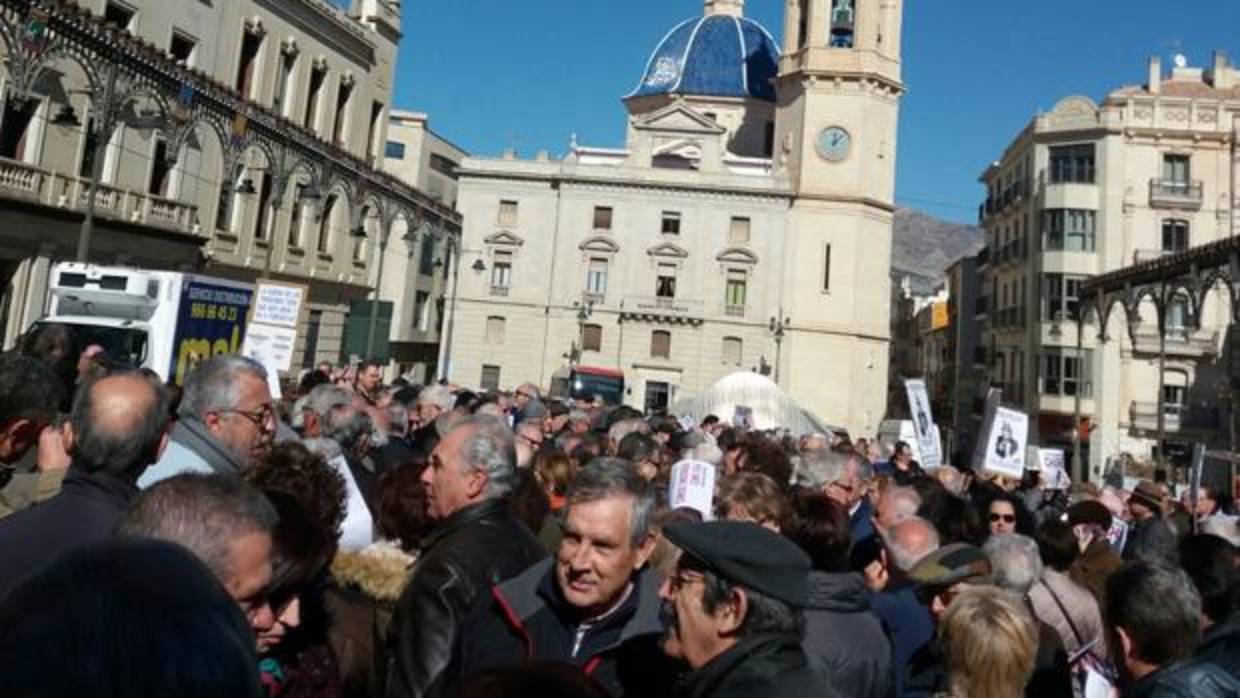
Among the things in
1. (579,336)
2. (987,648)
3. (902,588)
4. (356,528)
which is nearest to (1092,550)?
(902,588)

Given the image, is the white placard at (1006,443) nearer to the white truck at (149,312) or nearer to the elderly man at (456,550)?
the elderly man at (456,550)

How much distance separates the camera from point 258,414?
12.7 ft

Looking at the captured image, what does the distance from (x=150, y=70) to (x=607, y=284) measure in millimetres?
35941

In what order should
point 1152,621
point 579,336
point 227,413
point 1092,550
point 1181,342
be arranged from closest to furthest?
point 1152,621
point 227,413
point 1092,550
point 1181,342
point 579,336

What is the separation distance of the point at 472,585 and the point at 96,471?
125 cm

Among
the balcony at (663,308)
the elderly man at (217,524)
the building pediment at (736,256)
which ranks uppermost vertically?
the building pediment at (736,256)

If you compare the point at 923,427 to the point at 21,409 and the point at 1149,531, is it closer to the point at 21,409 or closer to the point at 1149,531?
the point at 1149,531

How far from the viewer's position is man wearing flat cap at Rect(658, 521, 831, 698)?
87.8 inches

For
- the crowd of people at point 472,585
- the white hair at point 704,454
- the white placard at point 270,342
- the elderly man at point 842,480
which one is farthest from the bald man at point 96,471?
the white placard at point 270,342

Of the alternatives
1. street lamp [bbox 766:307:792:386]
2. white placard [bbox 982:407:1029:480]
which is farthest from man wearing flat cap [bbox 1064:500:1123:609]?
street lamp [bbox 766:307:792:386]

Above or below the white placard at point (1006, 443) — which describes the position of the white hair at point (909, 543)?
below

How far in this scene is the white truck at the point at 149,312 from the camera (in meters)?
12.4

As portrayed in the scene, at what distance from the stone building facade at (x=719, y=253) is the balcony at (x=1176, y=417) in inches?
561

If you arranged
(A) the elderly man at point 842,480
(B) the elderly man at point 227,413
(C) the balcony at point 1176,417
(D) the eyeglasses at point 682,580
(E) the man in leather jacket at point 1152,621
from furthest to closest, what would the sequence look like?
(C) the balcony at point 1176,417 < (A) the elderly man at point 842,480 < (B) the elderly man at point 227,413 < (E) the man in leather jacket at point 1152,621 < (D) the eyeglasses at point 682,580
